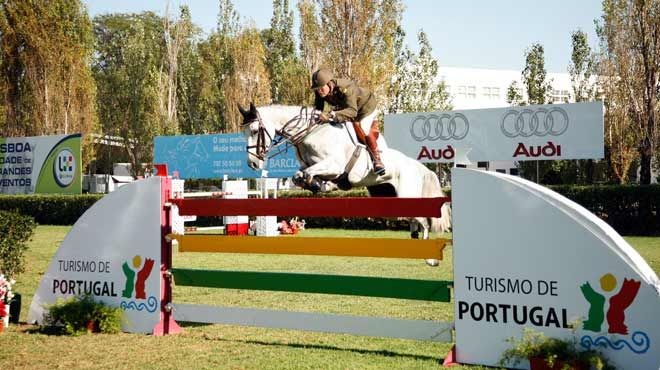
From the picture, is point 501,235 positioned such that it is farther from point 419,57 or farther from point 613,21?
point 419,57

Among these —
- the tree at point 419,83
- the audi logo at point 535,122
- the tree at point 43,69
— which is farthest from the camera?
the tree at point 419,83

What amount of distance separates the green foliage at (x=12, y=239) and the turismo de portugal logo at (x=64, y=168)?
11.7 metres

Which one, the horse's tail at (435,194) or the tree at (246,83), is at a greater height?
the tree at (246,83)

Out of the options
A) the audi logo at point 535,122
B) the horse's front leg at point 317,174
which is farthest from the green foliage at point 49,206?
the horse's front leg at point 317,174

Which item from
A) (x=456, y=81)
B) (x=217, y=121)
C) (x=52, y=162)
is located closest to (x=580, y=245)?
(x=52, y=162)

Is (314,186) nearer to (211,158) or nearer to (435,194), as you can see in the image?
(435,194)

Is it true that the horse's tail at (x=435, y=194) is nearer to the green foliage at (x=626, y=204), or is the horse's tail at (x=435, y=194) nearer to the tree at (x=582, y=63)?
the green foliage at (x=626, y=204)

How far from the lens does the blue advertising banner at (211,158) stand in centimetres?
1797

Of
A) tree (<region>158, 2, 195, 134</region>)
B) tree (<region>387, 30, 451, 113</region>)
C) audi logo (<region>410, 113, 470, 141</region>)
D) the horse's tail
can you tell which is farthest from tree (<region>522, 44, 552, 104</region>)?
the horse's tail

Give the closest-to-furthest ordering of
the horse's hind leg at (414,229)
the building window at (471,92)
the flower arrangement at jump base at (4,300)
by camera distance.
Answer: the flower arrangement at jump base at (4,300) → the horse's hind leg at (414,229) → the building window at (471,92)

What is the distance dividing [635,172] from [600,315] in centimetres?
2903

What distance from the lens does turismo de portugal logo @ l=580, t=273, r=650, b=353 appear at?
3.68 metres

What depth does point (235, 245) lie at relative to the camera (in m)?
5.32

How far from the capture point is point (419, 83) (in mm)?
33000
